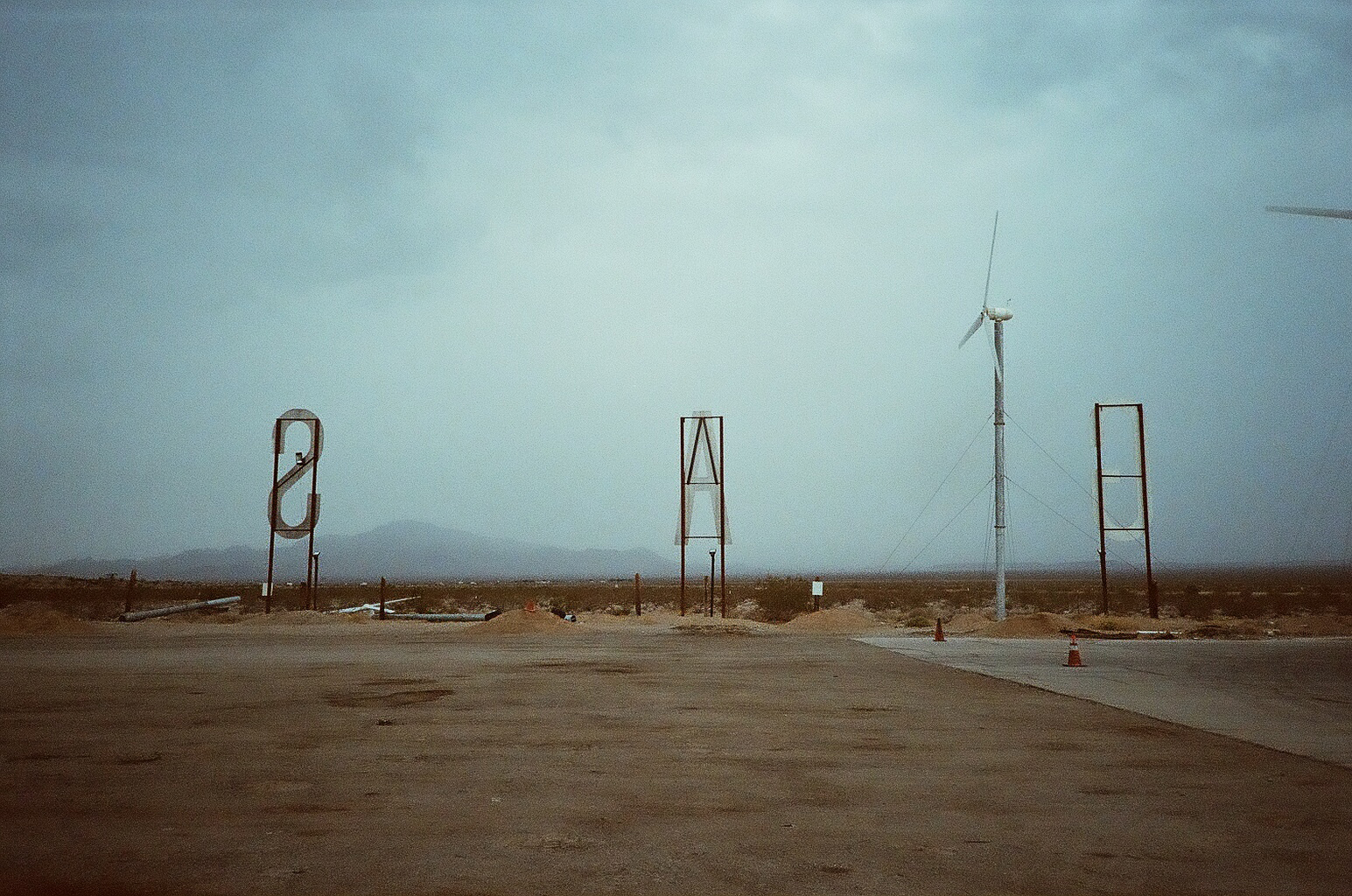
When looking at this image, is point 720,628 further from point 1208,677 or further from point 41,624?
point 41,624

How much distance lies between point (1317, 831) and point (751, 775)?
3.60m

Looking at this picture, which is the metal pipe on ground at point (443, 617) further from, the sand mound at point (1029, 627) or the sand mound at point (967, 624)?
the sand mound at point (1029, 627)

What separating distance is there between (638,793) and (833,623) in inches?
971

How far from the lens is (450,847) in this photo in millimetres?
4777

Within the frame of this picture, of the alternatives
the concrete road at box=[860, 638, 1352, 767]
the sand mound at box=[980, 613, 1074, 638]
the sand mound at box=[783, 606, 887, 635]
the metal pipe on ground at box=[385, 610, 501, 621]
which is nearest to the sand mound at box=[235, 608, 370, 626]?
the metal pipe on ground at box=[385, 610, 501, 621]

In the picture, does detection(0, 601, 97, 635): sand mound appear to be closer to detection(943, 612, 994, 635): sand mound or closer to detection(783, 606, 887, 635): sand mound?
detection(783, 606, 887, 635): sand mound

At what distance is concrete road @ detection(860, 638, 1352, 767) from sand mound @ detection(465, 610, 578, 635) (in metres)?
9.82

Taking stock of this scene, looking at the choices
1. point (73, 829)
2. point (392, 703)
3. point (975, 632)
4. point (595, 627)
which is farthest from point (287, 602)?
point (73, 829)

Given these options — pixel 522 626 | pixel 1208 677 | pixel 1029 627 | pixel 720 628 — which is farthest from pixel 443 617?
pixel 1208 677

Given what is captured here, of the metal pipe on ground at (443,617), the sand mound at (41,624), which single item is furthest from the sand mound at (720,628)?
the sand mound at (41,624)

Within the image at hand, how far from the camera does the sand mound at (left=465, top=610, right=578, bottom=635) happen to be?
2569cm

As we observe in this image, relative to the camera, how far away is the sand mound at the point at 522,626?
25688 millimetres

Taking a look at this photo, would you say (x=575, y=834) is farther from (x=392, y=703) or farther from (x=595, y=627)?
(x=595, y=627)

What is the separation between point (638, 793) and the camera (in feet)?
19.9
